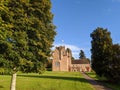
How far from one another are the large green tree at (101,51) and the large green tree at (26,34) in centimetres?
2214

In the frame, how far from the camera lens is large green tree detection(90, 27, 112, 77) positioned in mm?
46219

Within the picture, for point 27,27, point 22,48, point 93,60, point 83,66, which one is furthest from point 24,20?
point 83,66

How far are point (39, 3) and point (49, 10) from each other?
5.47ft

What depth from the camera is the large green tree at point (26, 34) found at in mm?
19109

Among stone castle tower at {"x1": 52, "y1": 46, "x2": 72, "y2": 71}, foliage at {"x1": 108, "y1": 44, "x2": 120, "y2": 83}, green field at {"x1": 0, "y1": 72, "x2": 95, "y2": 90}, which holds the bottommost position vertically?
green field at {"x1": 0, "y1": 72, "x2": 95, "y2": 90}

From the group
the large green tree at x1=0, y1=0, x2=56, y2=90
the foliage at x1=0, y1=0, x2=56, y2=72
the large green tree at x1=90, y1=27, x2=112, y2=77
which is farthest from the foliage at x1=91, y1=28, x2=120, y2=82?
the large green tree at x1=0, y1=0, x2=56, y2=90

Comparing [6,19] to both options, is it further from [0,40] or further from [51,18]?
[51,18]

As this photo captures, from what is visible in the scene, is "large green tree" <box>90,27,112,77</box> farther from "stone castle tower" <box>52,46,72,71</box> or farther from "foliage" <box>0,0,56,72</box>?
"stone castle tower" <box>52,46,72,71</box>

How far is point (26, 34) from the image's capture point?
70.7 ft

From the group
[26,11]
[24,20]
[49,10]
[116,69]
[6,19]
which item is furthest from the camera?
[116,69]

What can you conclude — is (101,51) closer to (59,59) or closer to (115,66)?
(115,66)

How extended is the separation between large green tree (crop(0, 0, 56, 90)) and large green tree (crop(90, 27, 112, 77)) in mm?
22142

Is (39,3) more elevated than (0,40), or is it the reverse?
(39,3)

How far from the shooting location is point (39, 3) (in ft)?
78.7
